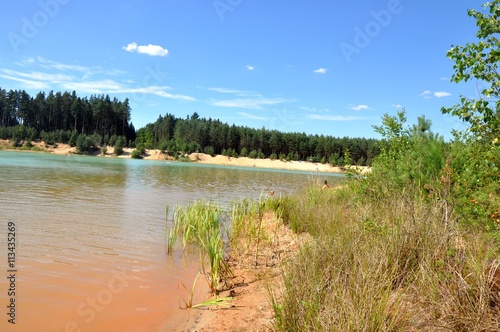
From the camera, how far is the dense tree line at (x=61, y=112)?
113438mm

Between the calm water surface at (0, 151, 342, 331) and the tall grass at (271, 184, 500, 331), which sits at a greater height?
the tall grass at (271, 184, 500, 331)

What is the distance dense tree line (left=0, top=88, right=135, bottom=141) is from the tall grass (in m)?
123

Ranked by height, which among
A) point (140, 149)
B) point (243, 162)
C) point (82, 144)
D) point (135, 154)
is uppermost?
point (82, 144)

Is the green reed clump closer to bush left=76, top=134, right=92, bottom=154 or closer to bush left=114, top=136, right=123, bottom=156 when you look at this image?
bush left=114, top=136, right=123, bottom=156

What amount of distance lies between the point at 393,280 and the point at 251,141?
12745 cm

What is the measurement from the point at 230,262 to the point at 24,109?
13092cm

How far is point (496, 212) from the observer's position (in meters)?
4.16

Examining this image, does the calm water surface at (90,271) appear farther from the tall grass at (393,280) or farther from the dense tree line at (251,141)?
the dense tree line at (251,141)

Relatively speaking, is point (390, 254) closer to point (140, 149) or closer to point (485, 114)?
point (485, 114)

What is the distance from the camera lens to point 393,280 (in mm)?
3633

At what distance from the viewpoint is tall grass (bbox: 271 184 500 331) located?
2814mm

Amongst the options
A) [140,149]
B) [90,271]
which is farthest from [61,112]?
[90,271]

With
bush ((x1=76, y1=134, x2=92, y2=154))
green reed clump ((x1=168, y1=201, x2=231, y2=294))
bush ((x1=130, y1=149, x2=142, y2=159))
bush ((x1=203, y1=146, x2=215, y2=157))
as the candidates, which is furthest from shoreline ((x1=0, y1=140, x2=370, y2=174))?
green reed clump ((x1=168, y1=201, x2=231, y2=294))

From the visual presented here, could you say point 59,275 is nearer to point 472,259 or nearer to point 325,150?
point 472,259
